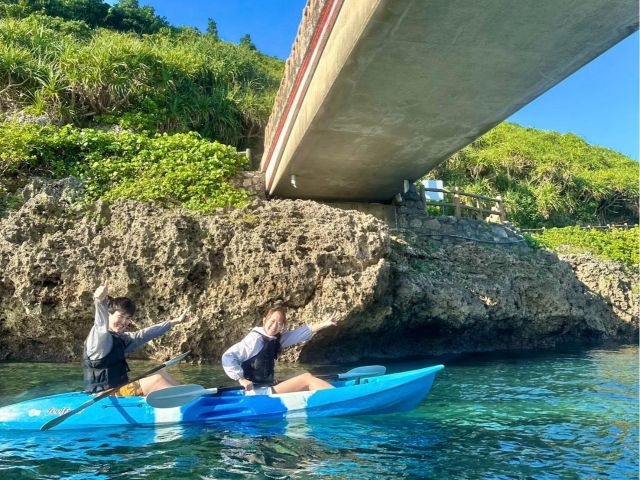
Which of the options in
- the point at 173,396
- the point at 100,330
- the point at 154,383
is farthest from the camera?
the point at 154,383

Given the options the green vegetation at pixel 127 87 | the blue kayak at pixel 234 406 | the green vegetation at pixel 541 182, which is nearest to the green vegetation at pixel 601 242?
the green vegetation at pixel 541 182

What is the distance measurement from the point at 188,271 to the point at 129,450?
3.96 m

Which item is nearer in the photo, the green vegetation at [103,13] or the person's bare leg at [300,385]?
the person's bare leg at [300,385]

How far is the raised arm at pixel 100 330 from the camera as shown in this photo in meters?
4.64

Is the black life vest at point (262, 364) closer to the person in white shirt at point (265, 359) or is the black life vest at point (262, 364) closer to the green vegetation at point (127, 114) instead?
the person in white shirt at point (265, 359)

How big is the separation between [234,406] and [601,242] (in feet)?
49.9

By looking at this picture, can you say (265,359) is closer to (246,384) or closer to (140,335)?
(246,384)

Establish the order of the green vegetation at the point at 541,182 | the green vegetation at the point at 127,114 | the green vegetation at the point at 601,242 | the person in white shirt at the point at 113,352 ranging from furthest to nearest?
the green vegetation at the point at 541,182 < the green vegetation at the point at 601,242 < the green vegetation at the point at 127,114 < the person in white shirt at the point at 113,352

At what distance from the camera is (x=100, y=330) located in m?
4.78

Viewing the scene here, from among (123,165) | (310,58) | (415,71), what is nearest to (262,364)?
(415,71)

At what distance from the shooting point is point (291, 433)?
4.66 m

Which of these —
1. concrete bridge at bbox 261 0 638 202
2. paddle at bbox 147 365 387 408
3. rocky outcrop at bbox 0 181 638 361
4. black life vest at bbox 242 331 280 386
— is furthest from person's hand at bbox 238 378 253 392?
concrete bridge at bbox 261 0 638 202

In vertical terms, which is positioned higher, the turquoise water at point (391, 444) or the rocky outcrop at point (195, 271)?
the rocky outcrop at point (195, 271)

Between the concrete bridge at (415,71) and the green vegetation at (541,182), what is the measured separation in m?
12.8
